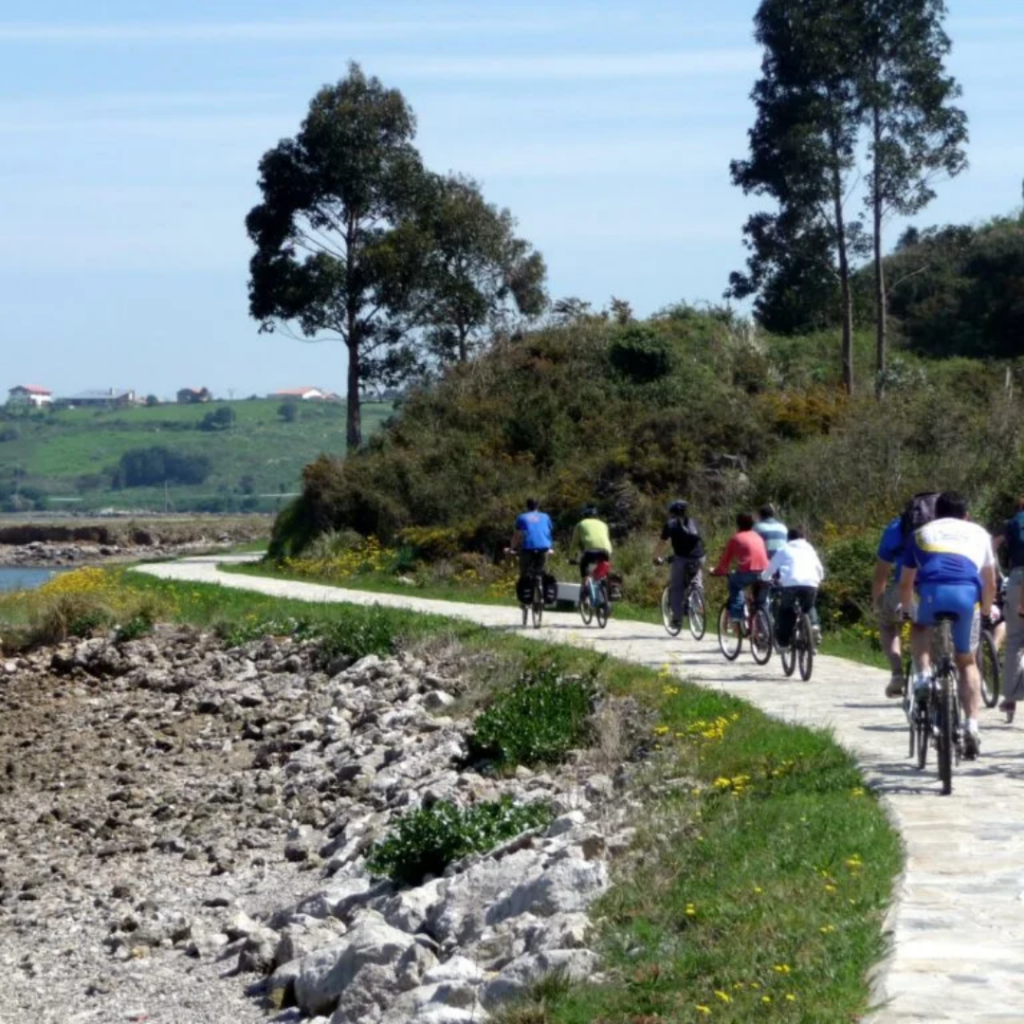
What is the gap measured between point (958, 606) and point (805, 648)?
23.2ft

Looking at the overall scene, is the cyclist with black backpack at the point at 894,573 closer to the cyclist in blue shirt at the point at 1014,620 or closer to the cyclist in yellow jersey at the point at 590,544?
the cyclist in blue shirt at the point at 1014,620

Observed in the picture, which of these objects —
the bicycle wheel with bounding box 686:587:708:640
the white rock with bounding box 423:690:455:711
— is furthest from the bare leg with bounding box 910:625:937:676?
the bicycle wheel with bounding box 686:587:708:640

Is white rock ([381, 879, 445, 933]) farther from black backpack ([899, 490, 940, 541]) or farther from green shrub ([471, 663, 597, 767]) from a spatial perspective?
green shrub ([471, 663, 597, 767])

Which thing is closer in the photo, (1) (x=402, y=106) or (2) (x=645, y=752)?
(2) (x=645, y=752)

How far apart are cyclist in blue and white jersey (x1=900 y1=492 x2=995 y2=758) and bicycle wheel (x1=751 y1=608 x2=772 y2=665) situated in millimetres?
8008

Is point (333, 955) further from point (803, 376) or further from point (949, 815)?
point (803, 376)

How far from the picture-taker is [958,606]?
12.3 meters

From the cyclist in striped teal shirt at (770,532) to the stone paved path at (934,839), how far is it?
50.6 inches

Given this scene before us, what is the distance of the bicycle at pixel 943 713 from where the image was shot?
12.0m

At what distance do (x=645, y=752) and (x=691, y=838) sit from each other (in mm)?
4508

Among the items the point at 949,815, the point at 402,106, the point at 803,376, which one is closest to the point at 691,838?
the point at 949,815

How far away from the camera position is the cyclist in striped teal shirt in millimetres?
21828

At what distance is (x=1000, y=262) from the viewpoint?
173ft

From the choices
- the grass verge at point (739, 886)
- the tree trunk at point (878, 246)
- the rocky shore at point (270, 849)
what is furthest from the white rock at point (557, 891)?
the tree trunk at point (878, 246)
